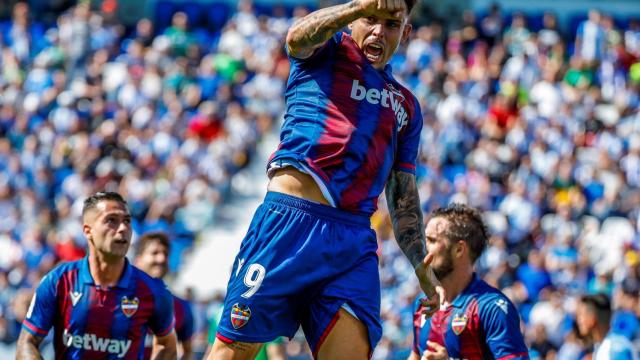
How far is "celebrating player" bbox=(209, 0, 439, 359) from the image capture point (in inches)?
227

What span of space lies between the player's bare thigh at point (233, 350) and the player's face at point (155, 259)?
12.7 feet

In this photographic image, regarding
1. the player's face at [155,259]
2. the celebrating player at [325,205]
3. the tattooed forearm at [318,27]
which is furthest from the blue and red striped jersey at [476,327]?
the player's face at [155,259]

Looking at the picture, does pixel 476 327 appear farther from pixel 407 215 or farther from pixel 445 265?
pixel 407 215

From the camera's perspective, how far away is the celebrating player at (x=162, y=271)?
9367 mm

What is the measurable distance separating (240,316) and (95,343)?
2.40 m

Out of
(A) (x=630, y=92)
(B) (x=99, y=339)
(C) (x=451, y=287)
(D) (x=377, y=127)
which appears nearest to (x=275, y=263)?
(D) (x=377, y=127)

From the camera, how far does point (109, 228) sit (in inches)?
318

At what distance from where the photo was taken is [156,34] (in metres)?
25.0

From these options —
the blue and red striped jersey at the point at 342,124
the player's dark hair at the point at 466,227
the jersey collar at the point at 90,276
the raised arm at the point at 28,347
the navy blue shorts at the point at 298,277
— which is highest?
the blue and red striped jersey at the point at 342,124

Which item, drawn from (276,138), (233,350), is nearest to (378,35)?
(233,350)

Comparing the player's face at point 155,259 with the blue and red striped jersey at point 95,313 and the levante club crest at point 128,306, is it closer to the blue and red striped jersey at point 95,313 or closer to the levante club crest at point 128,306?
the blue and red striped jersey at point 95,313

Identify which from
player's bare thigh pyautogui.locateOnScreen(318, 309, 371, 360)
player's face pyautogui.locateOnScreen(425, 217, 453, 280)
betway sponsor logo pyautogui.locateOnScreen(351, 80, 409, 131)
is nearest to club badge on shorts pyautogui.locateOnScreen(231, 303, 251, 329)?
player's bare thigh pyautogui.locateOnScreen(318, 309, 371, 360)

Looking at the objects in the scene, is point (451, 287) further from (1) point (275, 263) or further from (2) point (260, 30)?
(2) point (260, 30)

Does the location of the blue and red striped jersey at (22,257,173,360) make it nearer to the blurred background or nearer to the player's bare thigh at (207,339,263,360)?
the player's bare thigh at (207,339,263,360)
